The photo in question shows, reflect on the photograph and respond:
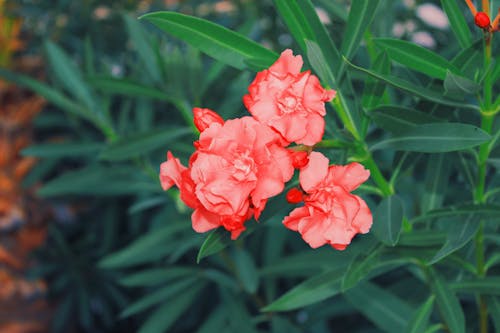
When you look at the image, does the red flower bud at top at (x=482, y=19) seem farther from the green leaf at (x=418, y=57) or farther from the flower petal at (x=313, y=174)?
the flower petal at (x=313, y=174)

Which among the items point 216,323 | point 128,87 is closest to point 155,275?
point 216,323

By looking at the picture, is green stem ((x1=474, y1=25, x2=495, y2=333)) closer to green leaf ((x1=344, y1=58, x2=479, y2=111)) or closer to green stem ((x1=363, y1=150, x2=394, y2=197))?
green leaf ((x1=344, y1=58, x2=479, y2=111))

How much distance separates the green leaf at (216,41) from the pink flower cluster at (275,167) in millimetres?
142

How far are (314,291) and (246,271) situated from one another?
50 centimetres

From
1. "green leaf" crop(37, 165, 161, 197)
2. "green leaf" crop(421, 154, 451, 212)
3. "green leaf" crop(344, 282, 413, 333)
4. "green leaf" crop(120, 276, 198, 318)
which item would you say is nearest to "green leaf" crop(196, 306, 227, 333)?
"green leaf" crop(120, 276, 198, 318)

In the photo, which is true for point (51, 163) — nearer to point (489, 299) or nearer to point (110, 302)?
point (110, 302)

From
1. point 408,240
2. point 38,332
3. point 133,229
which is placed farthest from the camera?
point 38,332

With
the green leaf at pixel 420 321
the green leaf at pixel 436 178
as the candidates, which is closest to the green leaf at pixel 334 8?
the green leaf at pixel 436 178

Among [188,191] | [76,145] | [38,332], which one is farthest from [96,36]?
[188,191]

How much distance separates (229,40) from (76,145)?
107 cm

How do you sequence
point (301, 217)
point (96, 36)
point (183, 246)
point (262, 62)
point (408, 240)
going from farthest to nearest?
1. point (96, 36)
2. point (183, 246)
3. point (408, 240)
4. point (262, 62)
5. point (301, 217)

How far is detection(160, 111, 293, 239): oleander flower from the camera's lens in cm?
72

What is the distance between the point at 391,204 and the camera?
96 cm

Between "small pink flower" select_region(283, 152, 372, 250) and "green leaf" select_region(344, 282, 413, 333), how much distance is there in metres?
0.56
